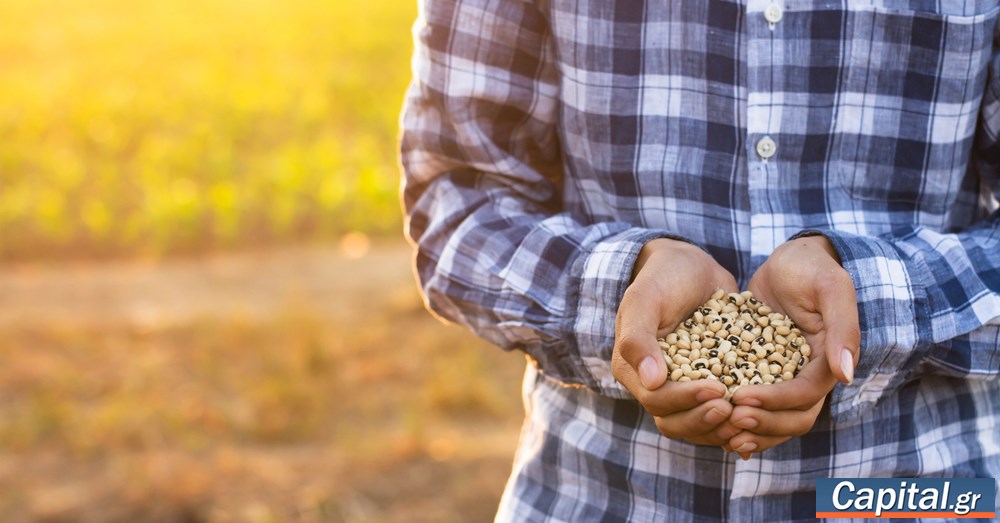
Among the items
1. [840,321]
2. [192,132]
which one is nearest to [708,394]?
[840,321]

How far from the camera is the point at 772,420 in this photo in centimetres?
93

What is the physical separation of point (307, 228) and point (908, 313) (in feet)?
15.5

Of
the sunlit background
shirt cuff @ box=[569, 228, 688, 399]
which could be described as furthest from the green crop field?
shirt cuff @ box=[569, 228, 688, 399]

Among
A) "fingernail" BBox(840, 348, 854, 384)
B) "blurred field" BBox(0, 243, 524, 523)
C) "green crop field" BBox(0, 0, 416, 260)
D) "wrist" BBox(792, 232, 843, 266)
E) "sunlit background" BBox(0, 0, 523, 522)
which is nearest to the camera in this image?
"fingernail" BBox(840, 348, 854, 384)

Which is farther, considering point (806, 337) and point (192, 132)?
point (192, 132)

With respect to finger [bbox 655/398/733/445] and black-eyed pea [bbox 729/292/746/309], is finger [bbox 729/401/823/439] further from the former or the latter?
black-eyed pea [bbox 729/292/746/309]

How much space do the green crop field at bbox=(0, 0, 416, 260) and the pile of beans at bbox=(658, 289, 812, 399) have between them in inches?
176

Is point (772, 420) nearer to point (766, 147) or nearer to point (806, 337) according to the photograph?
point (806, 337)

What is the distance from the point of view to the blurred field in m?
2.82

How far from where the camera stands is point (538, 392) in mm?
1227

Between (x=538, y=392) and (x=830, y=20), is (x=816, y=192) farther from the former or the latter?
(x=538, y=392)

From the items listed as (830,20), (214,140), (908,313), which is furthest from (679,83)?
(214,140)

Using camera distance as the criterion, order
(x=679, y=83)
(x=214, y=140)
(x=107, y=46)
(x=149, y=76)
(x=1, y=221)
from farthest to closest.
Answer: (x=107, y=46) < (x=149, y=76) < (x=214, y=140) < (x=1, y=221) < (x=679, y=83)

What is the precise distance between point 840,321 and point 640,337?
0.57 feet
